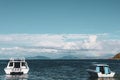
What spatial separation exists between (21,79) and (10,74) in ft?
48.4

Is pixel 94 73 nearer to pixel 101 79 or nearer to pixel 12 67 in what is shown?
pixel 101 79

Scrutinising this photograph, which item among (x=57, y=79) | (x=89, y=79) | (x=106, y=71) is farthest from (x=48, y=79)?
(x=106, y=71)

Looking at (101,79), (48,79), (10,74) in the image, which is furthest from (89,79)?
(10,74)

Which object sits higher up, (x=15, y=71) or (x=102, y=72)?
(x=15, y=71)

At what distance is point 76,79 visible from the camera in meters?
85.9

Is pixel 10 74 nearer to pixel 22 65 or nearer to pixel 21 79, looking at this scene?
pixel 22 65

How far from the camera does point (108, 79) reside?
85.6 meters

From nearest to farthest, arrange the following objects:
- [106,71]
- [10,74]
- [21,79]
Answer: [21,79] < [106,71] < [10,74]

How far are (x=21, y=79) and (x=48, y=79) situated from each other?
7110 millimetres

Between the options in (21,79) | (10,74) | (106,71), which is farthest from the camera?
(10,74)

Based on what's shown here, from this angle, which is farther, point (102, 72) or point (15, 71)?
point (15, 71)

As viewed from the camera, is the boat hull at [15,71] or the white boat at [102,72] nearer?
the white boat at [102,72]

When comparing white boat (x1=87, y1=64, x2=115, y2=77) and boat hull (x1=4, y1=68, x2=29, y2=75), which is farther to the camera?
boat hull (x1=4, y1=68, x2=29, y2=75)

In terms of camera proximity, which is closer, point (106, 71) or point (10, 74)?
point (106, 71)
